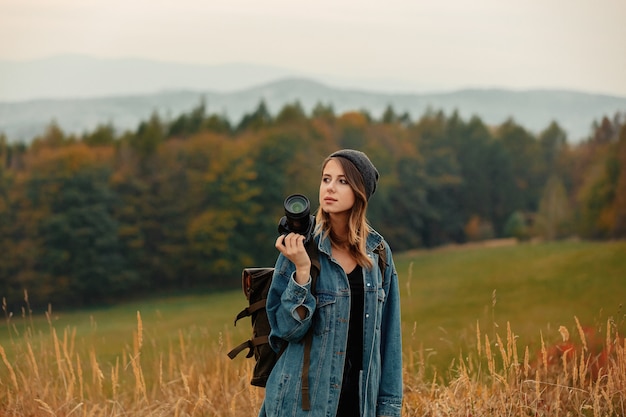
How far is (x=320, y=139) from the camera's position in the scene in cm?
4075

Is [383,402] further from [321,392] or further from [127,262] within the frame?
[127,262]

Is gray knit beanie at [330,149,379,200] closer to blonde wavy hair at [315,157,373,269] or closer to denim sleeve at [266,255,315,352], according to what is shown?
blonde wavy hair at [315,157,373,269]

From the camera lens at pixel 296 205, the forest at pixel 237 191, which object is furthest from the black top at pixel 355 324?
Result: the forest at pixel 237 191

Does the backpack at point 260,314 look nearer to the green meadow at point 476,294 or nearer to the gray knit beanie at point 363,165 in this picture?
the gray knit beanie at point 363,165

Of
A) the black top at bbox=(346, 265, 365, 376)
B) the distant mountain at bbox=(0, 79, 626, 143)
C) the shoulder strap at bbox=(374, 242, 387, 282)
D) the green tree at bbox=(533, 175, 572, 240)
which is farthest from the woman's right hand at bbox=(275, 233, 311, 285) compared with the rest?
the green tree at bbox=(533, 175, 572, 240)

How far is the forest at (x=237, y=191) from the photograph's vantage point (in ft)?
105

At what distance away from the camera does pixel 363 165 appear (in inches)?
129

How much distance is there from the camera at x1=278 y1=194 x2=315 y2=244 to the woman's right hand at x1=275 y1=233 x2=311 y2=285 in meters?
0.04

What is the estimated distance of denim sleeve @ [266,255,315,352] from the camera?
307 centimetres

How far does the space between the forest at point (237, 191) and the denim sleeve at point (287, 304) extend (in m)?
27.5

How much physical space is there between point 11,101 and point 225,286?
17.2 metres

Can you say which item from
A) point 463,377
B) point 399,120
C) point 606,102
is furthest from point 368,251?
point 399,120

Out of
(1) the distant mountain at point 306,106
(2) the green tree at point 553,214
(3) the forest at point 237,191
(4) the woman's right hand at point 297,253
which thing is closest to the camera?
(4) the woman's right hand at point 297,253

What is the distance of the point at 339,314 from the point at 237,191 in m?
31.7
